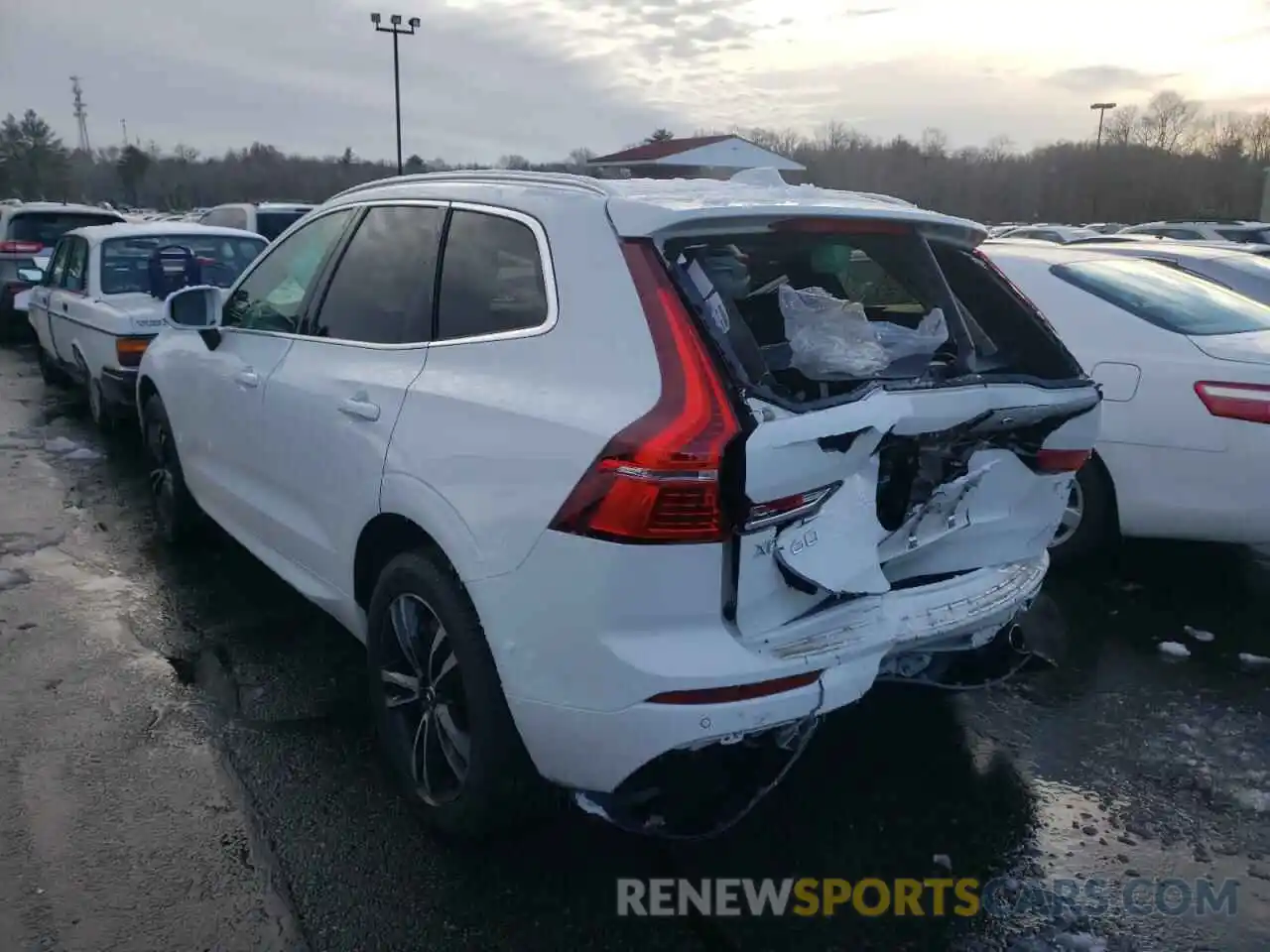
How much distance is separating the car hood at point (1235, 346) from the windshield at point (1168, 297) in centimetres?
7

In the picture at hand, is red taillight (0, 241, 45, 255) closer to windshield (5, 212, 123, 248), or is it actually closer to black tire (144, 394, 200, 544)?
windshield (5, 212, 123, 248)

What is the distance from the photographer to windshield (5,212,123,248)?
45.0 feet

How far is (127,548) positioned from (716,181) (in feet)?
13.1

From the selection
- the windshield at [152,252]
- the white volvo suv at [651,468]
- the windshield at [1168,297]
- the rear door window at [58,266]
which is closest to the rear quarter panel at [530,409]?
the white volvo suv at [651,468]

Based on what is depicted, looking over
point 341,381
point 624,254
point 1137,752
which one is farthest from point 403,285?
point 1137,752

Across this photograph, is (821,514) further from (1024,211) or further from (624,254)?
(1024,211)

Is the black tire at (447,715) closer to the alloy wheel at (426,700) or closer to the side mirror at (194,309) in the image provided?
the alloy wheel at (426,700)

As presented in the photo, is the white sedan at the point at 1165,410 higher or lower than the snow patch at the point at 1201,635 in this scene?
higher

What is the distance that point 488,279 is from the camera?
9.70ft

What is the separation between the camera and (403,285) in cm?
329

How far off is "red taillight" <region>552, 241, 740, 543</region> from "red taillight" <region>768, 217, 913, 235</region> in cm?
60

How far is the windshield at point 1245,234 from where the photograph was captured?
23.4 meters

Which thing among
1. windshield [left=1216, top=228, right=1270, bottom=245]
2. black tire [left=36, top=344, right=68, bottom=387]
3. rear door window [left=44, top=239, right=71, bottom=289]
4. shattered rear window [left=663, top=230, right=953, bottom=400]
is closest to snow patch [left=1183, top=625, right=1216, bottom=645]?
shattered rear window [left=663, top=230, right=953, bottom=400]

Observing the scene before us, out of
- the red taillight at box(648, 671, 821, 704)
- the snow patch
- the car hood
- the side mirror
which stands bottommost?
the snow patch
